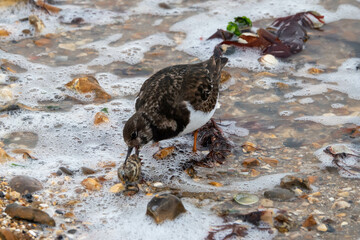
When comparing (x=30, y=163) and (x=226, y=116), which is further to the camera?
(x=226, y=116)

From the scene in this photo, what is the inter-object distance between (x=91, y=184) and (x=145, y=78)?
5.70ft

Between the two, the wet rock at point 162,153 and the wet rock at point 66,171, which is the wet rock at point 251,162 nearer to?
the wet rock at point 162,153

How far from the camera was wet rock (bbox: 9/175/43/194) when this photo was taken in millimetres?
3283

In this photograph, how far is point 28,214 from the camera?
2967mm

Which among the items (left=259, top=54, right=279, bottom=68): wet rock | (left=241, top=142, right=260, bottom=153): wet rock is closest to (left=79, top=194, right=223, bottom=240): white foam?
(left=241, top=142, right=260, bottom=153): wet rock

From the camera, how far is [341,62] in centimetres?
514

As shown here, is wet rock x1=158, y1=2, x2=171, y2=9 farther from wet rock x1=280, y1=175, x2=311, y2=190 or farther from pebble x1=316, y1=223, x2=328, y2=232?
pebble x1=316, y1=223, x2=328, y2=232

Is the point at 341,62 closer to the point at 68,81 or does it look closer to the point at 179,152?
the point at 179,152

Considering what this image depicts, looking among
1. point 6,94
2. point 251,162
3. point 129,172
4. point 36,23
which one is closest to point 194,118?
point 251,162

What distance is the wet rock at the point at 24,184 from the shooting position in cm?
328

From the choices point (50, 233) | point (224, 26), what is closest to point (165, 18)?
point (224, 26)

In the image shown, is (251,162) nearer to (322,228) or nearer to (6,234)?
(322,228)

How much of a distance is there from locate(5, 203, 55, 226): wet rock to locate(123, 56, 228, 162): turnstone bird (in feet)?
2.55

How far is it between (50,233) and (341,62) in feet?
11.2
